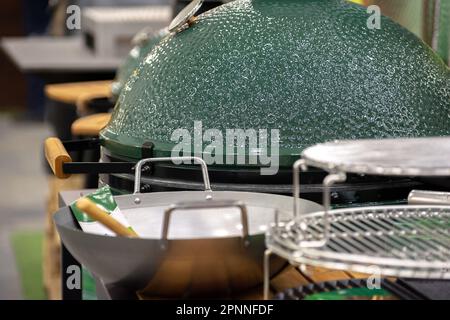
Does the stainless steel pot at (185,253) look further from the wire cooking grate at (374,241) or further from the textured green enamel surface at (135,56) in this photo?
the textured green enamel surface at (135,56)

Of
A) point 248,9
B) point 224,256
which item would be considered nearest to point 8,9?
point 248,9

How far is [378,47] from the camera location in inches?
76.1

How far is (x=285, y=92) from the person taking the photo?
184 centimetres

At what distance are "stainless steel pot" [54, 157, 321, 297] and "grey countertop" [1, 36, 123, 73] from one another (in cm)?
380

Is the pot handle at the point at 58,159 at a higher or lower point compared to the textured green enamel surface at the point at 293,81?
lower

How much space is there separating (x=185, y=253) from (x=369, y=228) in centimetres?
29

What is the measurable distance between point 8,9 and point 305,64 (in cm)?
1033

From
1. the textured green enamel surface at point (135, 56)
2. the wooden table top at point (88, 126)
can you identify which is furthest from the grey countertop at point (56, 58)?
the wooden table top at point (88, 126)

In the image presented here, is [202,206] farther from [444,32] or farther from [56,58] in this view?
[56,58]

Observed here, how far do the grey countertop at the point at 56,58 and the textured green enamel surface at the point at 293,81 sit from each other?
3.35m

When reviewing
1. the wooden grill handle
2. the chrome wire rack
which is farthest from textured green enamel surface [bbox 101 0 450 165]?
the wooden grill handle

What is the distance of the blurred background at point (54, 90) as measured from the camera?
2.49 metres

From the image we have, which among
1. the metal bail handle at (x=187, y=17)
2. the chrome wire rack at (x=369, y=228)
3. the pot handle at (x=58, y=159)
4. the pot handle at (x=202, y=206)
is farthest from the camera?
the metal bail handle at (x=187, y=17)
